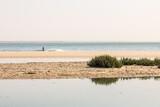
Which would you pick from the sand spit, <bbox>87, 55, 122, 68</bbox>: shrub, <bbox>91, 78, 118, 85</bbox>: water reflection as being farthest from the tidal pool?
<bbox>87, 55, 122, 68</bbox>: shrub

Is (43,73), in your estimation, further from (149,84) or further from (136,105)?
(136,105)

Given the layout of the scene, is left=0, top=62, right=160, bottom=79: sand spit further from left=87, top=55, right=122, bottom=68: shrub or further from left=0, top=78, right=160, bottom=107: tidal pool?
left=0, top=78, right=160, bottom=107: tidal pool

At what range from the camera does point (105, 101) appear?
20141mm

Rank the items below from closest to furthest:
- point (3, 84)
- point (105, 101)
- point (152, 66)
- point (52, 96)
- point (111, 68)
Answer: point (105, 101)
point (52, 96)
point (3, 84)
point (111, 68)
point (152, 66)

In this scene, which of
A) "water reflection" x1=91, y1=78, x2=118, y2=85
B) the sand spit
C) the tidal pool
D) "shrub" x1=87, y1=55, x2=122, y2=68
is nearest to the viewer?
the tidal pool

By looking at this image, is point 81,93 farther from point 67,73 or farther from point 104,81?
point 67,73

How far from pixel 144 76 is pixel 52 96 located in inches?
442

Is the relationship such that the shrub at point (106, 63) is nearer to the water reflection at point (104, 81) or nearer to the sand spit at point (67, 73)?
the sand spit at point (67, 73)

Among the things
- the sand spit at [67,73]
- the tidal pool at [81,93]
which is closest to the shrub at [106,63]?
the sand spit at [67,73]

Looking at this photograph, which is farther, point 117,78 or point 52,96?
point 117,78

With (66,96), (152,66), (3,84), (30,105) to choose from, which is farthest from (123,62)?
(30,105)

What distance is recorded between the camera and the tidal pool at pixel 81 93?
19562 millimetres

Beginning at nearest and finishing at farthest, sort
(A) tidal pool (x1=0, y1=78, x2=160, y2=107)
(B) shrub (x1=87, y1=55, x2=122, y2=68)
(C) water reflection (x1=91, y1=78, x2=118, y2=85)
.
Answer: (A) tidal pool (x1=0, y1=78, x2=160, y2=107) → (C) water reflection (x1=91, y1=78, x2=118, y2=85) → (B) shrub (x1=87, y1=55, x2=122, y2=68)

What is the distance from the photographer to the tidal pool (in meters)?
19.6
